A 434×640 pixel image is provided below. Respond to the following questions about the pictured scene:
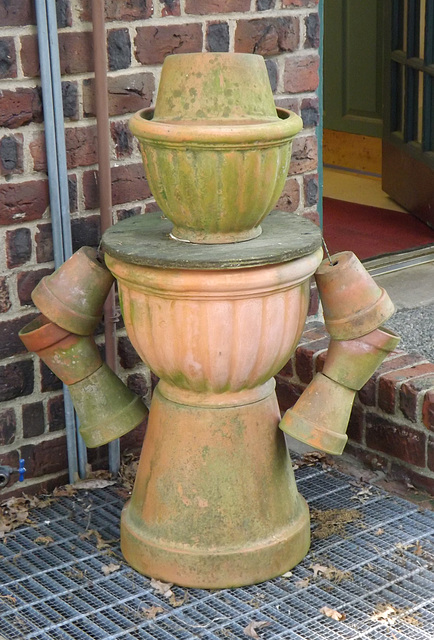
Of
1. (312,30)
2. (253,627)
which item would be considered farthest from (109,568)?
(312,30)

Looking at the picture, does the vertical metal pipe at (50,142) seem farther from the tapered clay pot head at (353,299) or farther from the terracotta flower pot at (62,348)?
the tapered clay pot head at (353,299)

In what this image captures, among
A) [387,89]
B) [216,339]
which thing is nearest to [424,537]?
[216,339]

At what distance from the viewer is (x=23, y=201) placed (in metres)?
2.82

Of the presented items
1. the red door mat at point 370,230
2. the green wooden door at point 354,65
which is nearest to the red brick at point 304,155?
the red door mat at point 370,230

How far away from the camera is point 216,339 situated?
7.92 feet

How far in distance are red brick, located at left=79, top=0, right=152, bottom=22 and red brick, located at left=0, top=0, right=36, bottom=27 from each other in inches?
6.1

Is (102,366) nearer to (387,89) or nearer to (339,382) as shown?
(339,382)

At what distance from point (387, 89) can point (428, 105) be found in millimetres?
546

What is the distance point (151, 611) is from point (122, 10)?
1.63 metres

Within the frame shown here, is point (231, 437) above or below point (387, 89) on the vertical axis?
below

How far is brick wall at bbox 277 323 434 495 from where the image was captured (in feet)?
9.70

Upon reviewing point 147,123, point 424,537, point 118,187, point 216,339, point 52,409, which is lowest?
point 424,537

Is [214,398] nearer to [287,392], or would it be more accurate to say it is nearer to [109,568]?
[109,568]

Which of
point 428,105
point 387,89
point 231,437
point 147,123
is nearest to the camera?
point 147,123
